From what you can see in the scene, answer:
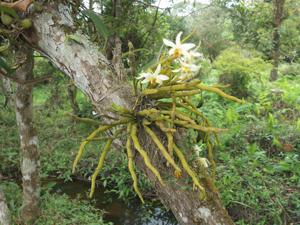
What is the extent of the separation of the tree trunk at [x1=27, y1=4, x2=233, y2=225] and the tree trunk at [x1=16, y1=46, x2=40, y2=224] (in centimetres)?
79

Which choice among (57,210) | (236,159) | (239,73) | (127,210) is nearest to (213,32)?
(239,73)

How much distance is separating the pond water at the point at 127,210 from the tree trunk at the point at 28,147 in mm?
928

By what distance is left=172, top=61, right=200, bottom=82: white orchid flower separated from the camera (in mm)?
1041

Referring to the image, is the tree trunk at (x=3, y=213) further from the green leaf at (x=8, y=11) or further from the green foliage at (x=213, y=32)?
the green foliage at (x=213, y=32)

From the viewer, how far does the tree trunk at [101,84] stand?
1030 mm

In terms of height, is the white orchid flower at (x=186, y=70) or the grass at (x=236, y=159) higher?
the white orchid flower at (x=186, y=70)

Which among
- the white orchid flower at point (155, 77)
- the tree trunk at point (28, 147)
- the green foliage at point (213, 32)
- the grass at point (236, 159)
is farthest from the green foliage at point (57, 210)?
the green foliage at point (213, 32)

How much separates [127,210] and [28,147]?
1.73m

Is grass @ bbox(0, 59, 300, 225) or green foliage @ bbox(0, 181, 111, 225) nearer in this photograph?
green foliage @ bbox(0, 181, 111, 225)

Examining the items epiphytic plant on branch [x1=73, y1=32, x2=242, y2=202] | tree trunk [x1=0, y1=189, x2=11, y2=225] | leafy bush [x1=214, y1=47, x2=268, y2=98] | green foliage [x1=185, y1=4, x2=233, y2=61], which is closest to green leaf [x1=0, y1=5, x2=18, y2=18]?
epiphytic plant on branch [x1=73, y1=32, x2=242, y2=202]

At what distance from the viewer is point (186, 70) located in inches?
41.1

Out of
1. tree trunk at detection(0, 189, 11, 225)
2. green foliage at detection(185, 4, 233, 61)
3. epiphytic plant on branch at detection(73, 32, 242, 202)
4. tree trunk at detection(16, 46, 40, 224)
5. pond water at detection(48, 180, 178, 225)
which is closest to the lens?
epiphytic plant on branch at detection(73, 32, 242, 202)

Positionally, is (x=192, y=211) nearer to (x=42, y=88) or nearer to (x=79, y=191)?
(x=79, y=191)

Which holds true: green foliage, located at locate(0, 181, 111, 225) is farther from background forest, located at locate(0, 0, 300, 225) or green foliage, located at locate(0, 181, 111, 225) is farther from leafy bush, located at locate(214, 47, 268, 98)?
leafy bush, located at locate(214, 47, 268, 98)
